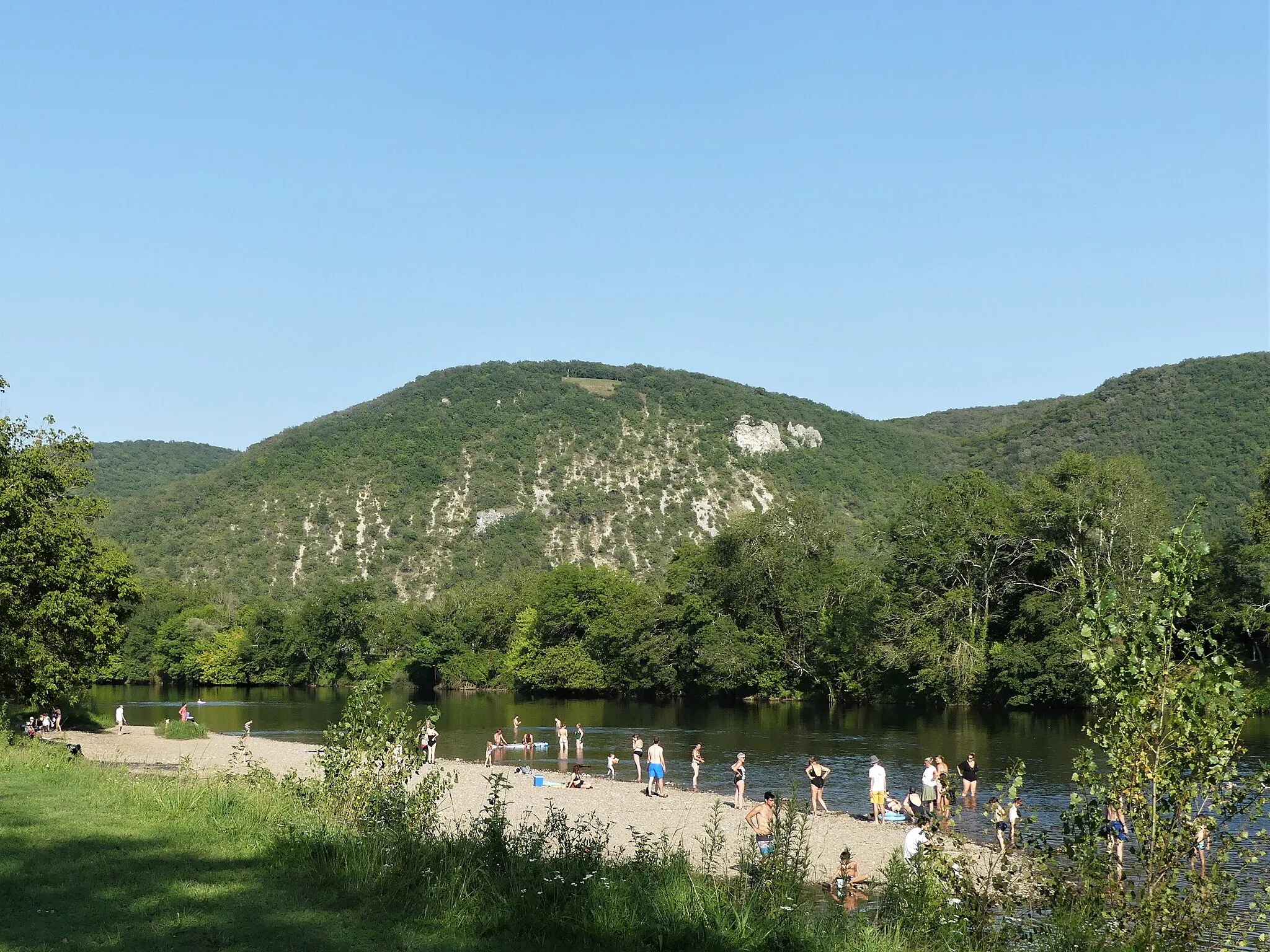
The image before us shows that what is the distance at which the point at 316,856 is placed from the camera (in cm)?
1175

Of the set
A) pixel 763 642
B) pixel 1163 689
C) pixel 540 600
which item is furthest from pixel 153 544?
pixel 1163 689

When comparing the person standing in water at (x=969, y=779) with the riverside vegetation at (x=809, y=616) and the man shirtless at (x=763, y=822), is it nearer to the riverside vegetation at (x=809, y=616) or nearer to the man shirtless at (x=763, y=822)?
the man shirtless at (x=763, y=822)

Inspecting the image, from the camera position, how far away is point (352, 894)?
420 inches

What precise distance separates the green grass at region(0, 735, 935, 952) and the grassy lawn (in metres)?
0.02

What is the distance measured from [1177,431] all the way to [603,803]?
4240 inches

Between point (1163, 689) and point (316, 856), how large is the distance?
8379 mm

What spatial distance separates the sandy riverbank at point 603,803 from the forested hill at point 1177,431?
204 feet

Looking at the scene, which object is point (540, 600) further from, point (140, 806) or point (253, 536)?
point (140, 806)

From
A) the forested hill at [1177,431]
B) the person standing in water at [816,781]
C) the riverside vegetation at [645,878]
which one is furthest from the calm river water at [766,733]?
the forested hill at [1177,431]

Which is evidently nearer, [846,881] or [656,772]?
[846,881]

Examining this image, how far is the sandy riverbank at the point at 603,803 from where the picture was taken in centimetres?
2391

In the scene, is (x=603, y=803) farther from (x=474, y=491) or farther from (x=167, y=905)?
(x=474, y=491)

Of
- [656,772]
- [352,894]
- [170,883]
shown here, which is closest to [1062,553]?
[656,772]

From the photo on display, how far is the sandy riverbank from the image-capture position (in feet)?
78.4
